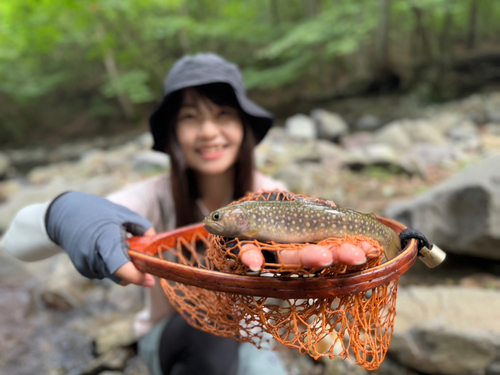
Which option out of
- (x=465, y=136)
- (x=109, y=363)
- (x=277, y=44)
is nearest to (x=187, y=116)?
(x=109, y=363)

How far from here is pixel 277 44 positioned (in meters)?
12.3

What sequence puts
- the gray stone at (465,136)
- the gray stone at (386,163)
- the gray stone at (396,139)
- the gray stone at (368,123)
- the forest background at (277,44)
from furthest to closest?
the gray stone at (368,123) → the forest background at (277,44) → the gray stone at (396,139) → the gray stone at (465,136) → the gray stone at (386,163)

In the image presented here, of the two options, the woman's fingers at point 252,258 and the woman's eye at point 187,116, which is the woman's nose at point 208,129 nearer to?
the woman's eye at point 187,116

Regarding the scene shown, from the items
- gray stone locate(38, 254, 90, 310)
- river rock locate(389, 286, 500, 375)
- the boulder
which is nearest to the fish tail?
river rock locate(389, 286, 500, 375)

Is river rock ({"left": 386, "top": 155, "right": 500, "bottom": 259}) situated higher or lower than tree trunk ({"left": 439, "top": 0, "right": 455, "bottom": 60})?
lower

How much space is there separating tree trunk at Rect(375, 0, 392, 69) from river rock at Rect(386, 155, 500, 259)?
37.1ft

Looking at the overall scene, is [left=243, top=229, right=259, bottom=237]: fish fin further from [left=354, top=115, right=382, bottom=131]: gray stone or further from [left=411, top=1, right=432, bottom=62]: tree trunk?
[left=411, top=1, right=432, bottom=62]: tree trunk

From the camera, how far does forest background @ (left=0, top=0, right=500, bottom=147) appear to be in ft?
38.4

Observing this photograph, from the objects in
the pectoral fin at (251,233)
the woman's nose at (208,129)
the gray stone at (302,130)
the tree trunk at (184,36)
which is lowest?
the gray stone at (302,130)

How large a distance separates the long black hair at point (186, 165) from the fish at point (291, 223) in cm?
106

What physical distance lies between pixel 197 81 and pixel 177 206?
0.83m

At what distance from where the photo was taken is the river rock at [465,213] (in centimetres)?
295

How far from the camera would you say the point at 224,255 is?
108 centimetres

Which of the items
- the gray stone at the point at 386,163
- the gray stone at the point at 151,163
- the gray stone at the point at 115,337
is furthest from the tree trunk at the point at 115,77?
the gray stone at the point at 115,337
